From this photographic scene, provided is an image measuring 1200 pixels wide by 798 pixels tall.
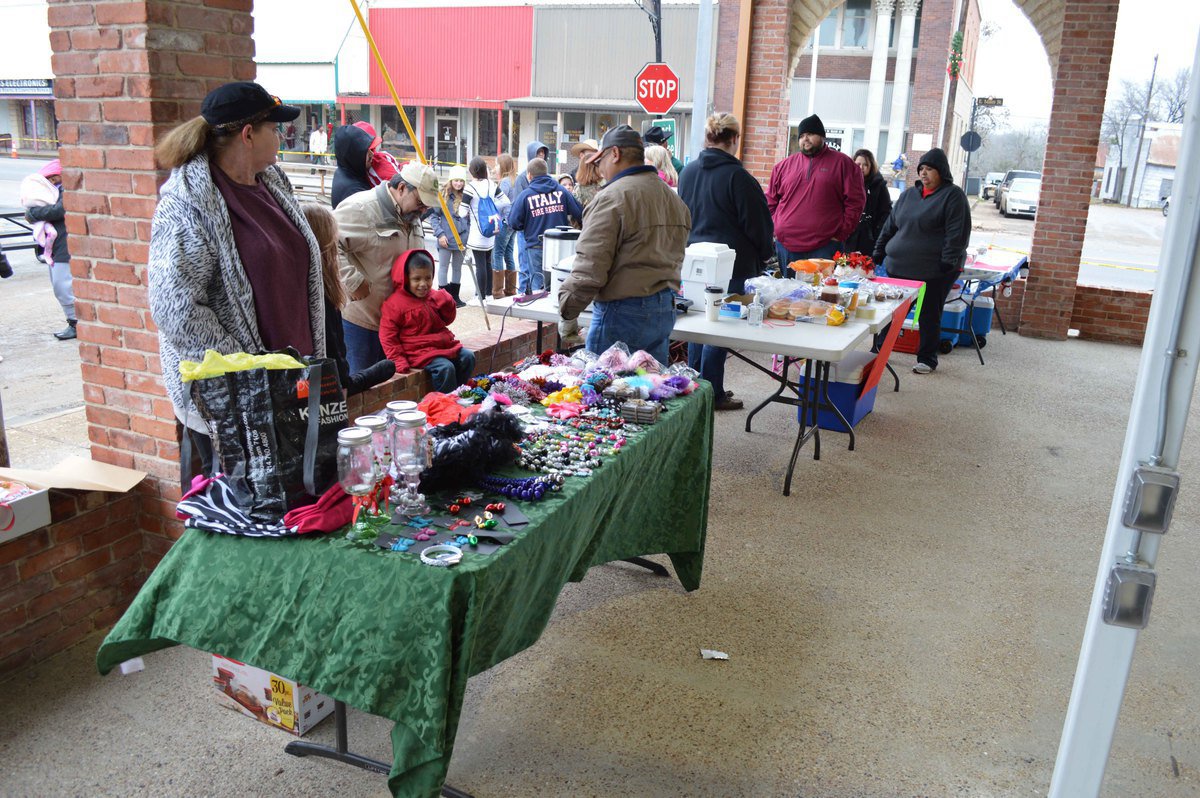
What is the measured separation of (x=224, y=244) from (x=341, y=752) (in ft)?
4.90

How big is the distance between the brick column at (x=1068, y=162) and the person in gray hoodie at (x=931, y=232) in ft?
8.47

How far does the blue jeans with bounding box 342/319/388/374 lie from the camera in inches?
178

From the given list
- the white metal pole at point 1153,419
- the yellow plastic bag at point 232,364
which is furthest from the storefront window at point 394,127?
the white metal pole at point 1153,419

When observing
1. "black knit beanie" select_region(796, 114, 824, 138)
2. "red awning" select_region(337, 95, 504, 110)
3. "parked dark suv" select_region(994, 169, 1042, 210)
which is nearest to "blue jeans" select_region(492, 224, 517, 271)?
"black knit beanie" select_region(796, 114, 824, 138)

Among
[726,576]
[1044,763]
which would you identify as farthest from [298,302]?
[1044,763]

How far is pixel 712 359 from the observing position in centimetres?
612

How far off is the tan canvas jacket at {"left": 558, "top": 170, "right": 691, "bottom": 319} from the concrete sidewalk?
1289 millimetres

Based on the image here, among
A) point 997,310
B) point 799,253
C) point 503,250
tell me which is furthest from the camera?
point 503,250

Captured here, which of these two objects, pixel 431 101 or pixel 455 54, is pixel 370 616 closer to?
pixel 455 54

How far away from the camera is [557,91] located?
27.3m

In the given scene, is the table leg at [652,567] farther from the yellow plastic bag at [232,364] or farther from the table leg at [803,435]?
the yellow plastic bag at [232,364]

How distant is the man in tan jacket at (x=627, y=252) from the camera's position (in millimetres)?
4043

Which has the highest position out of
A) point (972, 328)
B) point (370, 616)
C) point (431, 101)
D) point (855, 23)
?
point (855, 23)

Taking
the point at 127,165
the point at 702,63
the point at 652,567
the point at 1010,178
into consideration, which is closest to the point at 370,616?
the point at 127,165
